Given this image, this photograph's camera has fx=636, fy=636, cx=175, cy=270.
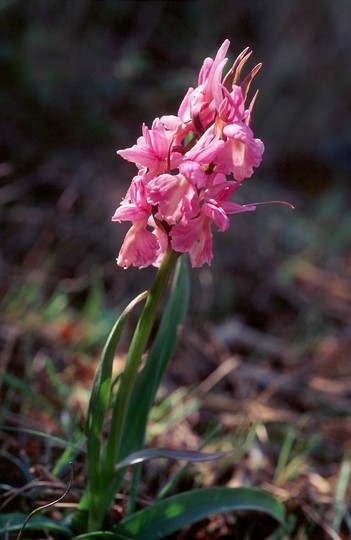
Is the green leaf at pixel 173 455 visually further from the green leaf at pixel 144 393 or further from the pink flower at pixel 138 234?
the pink flower at pixel 138 234

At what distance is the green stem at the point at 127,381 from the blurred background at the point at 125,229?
0.34 metres

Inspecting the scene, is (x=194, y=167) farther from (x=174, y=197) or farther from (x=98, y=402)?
(x=98, y=402)

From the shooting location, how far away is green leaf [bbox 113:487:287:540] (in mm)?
1272

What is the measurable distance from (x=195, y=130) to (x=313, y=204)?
4644 millimetres

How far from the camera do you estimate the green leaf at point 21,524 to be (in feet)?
4.11

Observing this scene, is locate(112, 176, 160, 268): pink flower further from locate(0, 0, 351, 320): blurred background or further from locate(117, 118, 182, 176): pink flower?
locate(0, 0, 351, 320): blurred background

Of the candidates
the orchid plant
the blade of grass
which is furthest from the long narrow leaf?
the blade of grass

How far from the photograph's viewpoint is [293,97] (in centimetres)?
558

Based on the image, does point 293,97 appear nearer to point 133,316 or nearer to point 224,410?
point 133,316

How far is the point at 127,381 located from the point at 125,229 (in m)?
2.02

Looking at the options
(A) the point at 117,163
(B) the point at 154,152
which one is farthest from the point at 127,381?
(A) the point at 117,163

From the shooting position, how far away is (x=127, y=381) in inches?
48.0

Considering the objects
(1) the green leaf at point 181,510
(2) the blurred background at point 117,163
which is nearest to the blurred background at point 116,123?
(2) the blurred background at point 117,163

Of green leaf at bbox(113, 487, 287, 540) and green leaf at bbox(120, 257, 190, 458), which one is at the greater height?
green leaf at bbox(120, 257, 190, 458)
